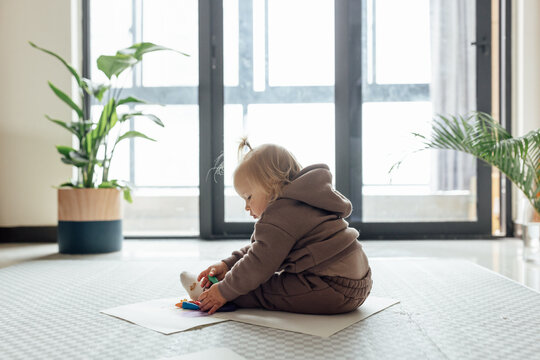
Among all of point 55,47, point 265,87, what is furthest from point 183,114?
point 55,47

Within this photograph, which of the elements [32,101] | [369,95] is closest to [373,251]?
[369,95]

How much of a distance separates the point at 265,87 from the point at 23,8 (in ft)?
4.68

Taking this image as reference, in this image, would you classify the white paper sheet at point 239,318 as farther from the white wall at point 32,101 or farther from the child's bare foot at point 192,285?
the white wall at point 32,101

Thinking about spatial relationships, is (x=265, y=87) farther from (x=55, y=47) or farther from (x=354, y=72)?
(x=55, y=47)

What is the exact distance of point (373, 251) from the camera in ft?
8.48

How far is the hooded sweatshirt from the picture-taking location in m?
1.25

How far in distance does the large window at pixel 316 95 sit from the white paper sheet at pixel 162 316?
5.90 feet

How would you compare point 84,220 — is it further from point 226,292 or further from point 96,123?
point 226,292

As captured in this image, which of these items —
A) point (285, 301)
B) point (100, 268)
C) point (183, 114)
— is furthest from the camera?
point (183, 114)

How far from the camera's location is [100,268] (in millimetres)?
2086

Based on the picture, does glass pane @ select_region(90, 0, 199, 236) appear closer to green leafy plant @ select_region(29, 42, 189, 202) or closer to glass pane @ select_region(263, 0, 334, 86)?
glass pane @ select_region(263, 0, 334, 86)

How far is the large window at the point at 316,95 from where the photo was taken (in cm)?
316

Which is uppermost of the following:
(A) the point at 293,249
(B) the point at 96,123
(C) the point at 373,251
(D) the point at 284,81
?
(D) the point at 284,81

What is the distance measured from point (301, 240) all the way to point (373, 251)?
4.52 ft
